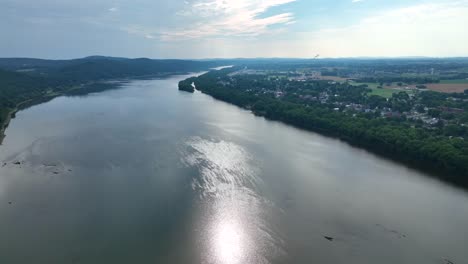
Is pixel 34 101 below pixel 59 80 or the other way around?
below

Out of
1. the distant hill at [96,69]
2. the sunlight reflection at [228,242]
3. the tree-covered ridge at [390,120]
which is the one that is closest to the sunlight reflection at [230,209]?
the sunlight reflection at [228,242]

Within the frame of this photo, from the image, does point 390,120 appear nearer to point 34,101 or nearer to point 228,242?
point 228,242

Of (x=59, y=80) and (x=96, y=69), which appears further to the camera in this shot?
(x=96, y=69)

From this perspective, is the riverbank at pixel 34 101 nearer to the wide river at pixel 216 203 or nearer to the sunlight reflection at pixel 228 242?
the wide river at pixel 216 203

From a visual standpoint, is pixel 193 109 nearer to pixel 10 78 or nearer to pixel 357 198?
pixel 357 198

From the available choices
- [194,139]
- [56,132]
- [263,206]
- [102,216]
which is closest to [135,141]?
[194,139]

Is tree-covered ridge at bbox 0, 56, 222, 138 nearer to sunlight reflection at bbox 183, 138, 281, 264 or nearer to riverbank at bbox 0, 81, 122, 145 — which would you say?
riverbank at bbox 0, 81, 122, 145

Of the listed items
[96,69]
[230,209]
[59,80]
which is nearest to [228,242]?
[230,209]
